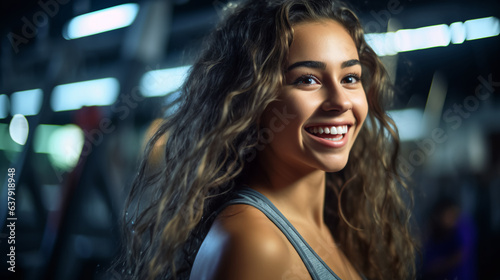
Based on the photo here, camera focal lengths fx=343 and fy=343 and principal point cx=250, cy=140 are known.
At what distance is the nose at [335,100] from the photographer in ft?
2.11

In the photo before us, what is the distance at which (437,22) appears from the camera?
1.01 metres

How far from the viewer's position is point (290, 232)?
0.64 m

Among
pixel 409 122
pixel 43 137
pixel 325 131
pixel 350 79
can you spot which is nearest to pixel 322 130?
pixel 325 131

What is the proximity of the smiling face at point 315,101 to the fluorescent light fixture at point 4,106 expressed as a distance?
850mm

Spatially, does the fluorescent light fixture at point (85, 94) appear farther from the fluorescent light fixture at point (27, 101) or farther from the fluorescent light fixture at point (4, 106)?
the fluorescent light fixture at point (4, 106)

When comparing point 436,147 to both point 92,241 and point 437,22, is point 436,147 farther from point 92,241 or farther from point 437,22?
point 92,241

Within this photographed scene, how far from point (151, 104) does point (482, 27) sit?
1.10m

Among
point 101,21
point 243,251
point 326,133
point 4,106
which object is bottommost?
point 243,251

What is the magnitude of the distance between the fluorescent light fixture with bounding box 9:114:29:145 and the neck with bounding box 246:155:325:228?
0.93 m

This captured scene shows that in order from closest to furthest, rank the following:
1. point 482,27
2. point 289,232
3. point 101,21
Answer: point 289,232 < point 482,27 < point 101,21

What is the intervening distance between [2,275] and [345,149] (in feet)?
3.12

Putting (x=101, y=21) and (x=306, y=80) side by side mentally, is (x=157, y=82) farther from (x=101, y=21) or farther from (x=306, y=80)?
(x=306, y=80)

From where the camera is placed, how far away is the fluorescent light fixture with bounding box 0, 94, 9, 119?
3.41ft

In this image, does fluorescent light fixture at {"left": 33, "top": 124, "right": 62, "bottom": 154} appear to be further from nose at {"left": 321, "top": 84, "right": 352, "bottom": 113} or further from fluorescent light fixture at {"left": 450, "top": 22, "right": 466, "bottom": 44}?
fluorescent light fixture at {"left": 450, "top": 22, "right": 466, "bottom": 44}
